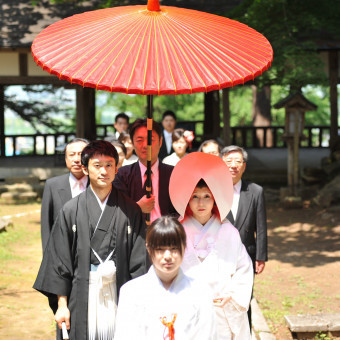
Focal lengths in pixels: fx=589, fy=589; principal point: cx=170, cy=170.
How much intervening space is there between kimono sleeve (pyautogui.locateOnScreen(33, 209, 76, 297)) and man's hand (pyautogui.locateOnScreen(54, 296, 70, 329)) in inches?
2.0

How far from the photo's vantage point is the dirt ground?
21.1 feet

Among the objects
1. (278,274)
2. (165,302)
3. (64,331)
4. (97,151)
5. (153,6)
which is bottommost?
(278,274)

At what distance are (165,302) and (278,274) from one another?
5.58 metres

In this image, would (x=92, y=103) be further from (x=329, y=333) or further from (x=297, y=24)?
(x=329, y=333)

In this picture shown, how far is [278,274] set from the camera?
845 cm

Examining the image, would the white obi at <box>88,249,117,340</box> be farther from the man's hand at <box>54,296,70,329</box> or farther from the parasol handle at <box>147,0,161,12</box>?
the parasol handle at <box>147,0,161,12</box>

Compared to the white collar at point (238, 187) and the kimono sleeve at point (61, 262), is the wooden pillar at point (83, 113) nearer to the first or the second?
the white collar at point (238, 187)

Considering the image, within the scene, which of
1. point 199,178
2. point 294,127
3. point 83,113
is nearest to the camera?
point 199,178

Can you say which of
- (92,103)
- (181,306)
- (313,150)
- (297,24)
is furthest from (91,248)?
(313,150)

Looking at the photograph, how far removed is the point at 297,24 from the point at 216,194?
905 centimetres

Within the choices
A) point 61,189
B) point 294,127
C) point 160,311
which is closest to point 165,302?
point 160,311

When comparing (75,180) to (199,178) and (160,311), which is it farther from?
(160,311)

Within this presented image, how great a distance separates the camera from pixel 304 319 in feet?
19.5

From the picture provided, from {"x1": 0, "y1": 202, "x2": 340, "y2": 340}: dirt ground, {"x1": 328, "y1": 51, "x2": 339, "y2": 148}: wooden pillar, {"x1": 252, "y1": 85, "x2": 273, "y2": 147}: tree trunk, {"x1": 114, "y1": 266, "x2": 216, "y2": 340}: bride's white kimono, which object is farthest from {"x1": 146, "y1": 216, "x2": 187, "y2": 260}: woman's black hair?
{"x1": 252, "y1": 85, "x2": 273, "y2": 147}: tree trunk
